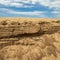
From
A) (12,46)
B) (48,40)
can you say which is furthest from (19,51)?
(48,40)

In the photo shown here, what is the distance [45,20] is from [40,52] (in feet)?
12.4

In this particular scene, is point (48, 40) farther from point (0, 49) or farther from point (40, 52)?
point (0, 49)

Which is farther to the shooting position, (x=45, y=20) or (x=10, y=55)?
(x=45, y=20)

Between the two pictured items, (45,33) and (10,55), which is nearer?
(10,55)

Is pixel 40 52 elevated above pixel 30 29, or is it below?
below

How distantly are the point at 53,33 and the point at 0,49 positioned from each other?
6.10m

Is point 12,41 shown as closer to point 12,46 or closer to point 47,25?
point 12,46

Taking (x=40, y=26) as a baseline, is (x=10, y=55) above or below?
below

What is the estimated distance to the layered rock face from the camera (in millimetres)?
30594

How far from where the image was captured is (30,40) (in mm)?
31656

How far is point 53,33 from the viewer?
32594 millimetres

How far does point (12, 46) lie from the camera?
31203 millimetres

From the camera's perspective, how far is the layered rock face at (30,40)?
3059 cm

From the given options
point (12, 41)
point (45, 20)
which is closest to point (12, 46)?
point (12, 41)
